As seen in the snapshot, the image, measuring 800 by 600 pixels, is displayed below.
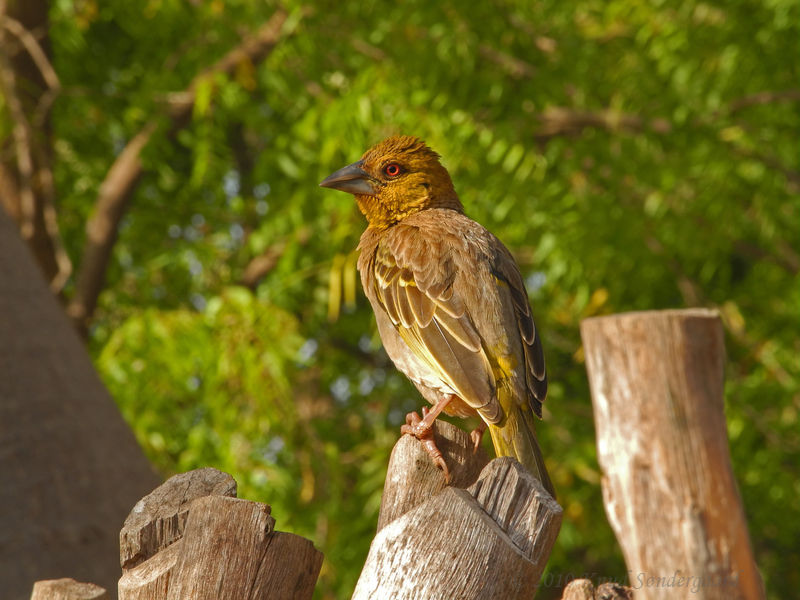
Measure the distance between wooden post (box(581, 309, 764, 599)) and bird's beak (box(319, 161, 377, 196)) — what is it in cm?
139

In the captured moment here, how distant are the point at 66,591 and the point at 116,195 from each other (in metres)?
5.17

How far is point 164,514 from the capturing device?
209cm

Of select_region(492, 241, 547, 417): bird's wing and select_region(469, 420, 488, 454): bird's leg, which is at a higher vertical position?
select_region(492, 241, 547, 417): bird's wing

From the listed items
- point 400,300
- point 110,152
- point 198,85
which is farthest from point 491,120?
point 110,152

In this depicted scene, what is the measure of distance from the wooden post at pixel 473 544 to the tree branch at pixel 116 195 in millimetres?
4894

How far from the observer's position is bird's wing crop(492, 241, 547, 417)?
297cm

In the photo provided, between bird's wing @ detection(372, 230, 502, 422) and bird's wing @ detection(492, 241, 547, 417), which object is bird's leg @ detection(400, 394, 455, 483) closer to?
bird's wing @ detection(372, 230, 502, 422)

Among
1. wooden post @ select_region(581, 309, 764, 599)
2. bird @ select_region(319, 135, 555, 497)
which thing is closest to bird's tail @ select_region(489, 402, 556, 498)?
bird @ select_region(319, 135, 555, 497)

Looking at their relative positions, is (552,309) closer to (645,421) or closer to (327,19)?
(327,19)

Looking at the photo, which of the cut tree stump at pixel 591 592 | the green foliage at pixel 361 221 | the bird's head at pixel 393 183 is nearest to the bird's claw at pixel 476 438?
the cut tree stump at pixel 591 592

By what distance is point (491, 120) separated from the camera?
19.1 ft

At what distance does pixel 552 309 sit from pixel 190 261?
2627 millimetres

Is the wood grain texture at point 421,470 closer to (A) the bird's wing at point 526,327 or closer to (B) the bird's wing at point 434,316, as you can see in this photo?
(B) the bird's wing at point 434,316

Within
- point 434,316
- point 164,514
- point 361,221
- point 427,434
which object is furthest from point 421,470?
point 361,221
